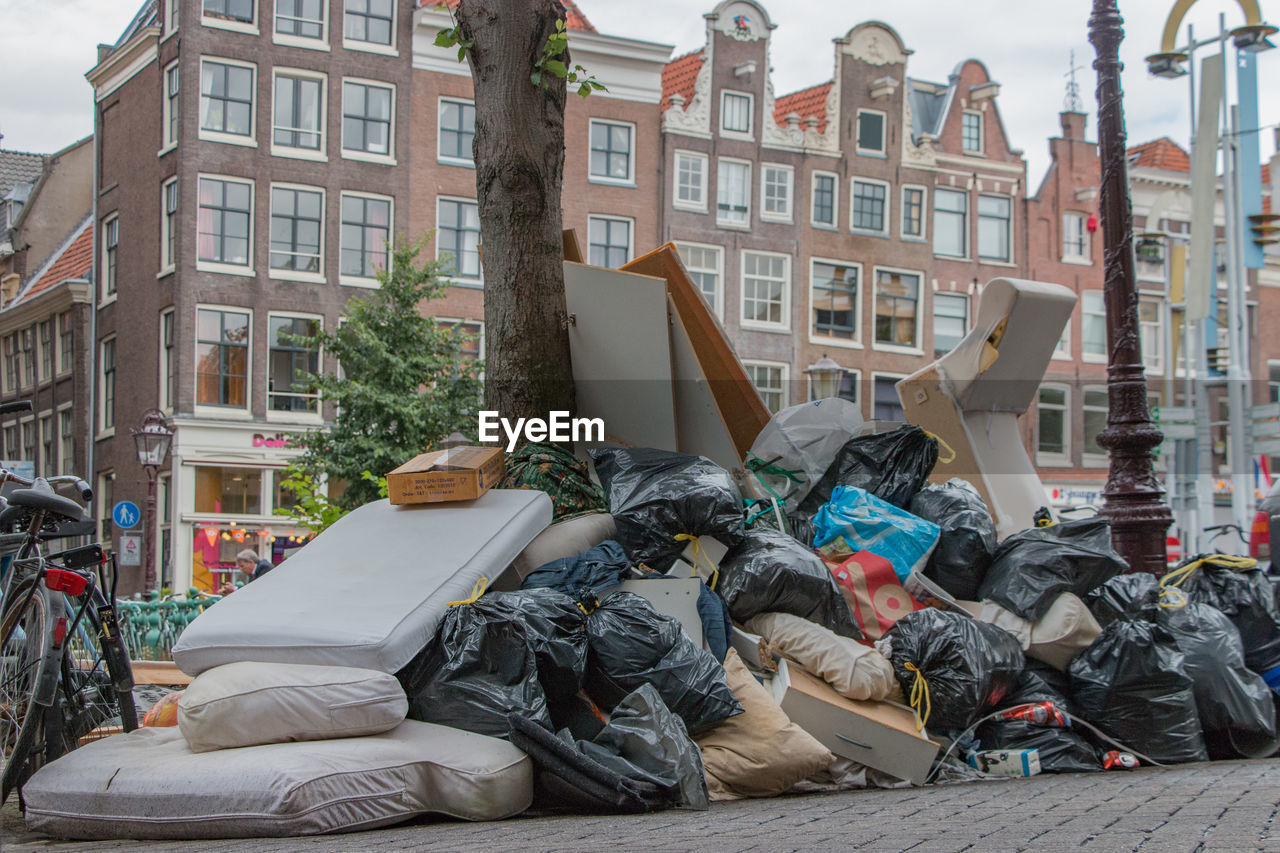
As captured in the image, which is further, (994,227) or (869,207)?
(994,227)

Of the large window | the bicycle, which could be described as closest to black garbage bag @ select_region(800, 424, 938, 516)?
the bicycle

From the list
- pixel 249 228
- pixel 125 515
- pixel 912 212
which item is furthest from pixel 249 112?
pixel 912 212

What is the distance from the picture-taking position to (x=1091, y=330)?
32094mm

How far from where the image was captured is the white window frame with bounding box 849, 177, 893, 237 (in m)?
29.3

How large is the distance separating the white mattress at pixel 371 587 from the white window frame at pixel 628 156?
2221 cm

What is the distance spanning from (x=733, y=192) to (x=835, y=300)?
334cm

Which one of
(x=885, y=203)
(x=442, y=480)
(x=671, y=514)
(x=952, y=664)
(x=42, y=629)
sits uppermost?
(x=885, y=203)

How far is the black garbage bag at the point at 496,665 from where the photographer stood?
399 centimetres

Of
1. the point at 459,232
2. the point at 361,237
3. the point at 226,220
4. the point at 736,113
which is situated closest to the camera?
the point at 226,220

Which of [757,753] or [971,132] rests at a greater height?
[971,132]

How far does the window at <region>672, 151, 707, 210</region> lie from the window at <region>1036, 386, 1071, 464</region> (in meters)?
9.76

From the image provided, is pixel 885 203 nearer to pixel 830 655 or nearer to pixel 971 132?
pixel 971 132

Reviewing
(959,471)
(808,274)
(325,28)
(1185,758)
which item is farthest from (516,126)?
(808,274)

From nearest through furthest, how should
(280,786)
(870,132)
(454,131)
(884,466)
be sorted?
(280,786)
(884,466)
(454,131)
(870,132)
